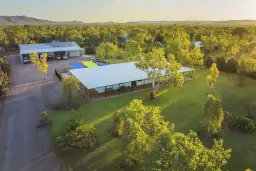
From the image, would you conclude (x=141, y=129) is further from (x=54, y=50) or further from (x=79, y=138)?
(x=54, y=50)

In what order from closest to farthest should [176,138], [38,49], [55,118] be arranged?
[176,138] → [55,118] → [38,49]

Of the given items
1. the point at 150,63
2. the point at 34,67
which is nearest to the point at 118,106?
the point at 150,63

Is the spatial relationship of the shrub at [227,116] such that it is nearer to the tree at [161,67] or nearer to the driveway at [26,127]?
the tree at [161,67]

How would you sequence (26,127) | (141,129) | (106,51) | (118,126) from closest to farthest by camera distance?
(141,129) → (118,126) → (26,127) → (106,51)

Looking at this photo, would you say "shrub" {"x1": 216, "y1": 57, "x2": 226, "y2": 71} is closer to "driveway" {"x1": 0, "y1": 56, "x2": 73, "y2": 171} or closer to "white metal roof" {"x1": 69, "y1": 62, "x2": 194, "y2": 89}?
"white metal roof" {"x1": 69, "y1": 62, "x2": 194, "y2": 89}

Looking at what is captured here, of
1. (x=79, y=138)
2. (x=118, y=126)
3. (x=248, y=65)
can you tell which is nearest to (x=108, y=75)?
(x=118, y=126)

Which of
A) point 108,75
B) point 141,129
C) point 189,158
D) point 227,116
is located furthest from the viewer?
point 108,75

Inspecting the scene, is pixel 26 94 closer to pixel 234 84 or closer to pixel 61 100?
pixel 61 100

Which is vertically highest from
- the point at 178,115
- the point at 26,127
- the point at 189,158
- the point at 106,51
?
the point at 106,51
